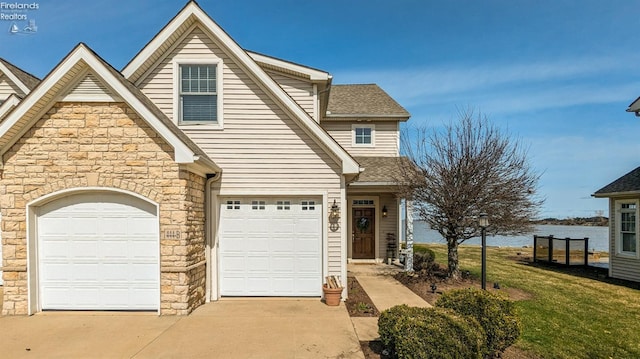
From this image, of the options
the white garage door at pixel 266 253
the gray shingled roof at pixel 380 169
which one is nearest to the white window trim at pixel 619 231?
the gray shingled roof at pixel 380 169

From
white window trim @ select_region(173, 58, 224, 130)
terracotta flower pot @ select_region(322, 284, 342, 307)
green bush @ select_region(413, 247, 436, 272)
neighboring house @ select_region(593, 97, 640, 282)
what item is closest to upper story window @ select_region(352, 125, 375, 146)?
green bush @ select_region(413, 247, 436, 272)

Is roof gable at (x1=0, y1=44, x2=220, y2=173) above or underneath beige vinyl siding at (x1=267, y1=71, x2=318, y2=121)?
underneath

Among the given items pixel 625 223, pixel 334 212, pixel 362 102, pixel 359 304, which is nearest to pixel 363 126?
pixel 362 102

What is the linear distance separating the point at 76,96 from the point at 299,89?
5.11 meters

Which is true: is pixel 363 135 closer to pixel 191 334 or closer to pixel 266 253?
pixel 266 253

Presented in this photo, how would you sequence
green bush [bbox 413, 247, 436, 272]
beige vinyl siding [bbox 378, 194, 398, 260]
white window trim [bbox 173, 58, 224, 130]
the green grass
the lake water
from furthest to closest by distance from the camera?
1. the lake water
2. beige vinyl siding [bbox 378, 194, 398, 260]
3. green bush [bbox 413, 247, 436, 272]
4. white window trim [bbox 173, 58, 224, 130]
5. the green grass

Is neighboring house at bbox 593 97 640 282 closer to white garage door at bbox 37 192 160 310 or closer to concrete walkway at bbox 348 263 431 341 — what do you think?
concrete walkway at bbox 348 263 431 341

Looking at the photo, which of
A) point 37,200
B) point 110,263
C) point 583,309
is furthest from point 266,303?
point 583,309

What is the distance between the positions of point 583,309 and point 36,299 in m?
11.9

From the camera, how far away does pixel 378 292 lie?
9.40 metres

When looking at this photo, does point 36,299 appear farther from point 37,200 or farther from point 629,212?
point 629,212

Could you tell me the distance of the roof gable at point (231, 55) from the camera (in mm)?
8109

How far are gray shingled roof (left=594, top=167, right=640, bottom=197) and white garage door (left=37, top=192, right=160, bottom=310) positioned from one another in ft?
47.0

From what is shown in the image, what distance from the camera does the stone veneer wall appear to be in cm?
697
